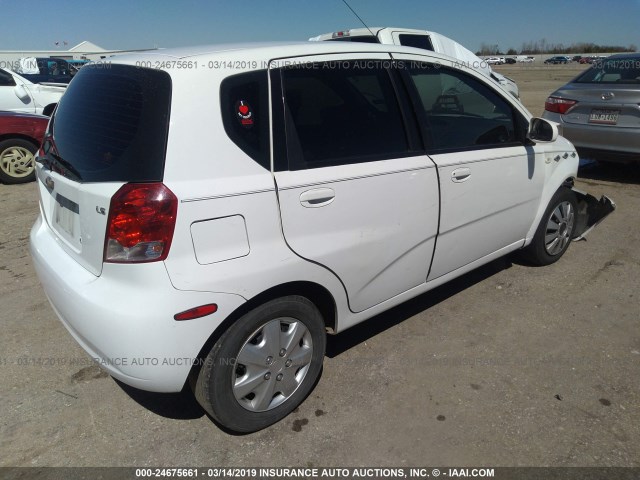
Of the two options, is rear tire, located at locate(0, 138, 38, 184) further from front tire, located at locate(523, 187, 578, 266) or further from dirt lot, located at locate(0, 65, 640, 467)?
front tire, located at locate(523, 187, 578, 266)

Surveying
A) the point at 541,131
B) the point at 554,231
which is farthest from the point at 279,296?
the point at 554,231

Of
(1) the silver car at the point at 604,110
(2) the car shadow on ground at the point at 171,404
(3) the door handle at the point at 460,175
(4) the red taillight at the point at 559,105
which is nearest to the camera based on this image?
(2) the car shadow on ground at the point at 171,404

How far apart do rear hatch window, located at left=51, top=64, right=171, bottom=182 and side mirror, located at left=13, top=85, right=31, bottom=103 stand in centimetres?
840

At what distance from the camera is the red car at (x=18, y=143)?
690cm

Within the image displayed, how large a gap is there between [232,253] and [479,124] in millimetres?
2103

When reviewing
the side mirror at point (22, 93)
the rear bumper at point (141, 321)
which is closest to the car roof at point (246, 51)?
the rear bumper at point (141, 321)

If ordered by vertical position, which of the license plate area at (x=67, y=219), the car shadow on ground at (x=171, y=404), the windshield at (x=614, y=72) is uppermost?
the windshield at (x=614, y=72)

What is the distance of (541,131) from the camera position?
353 cm

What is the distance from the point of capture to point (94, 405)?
2656 millimetres

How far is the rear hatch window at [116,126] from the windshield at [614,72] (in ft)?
20.6

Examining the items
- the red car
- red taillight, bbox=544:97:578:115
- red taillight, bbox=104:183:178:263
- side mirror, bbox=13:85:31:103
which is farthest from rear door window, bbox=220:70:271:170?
side mirror, bbox=13:85:31:103

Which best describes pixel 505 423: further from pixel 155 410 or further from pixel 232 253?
pixel 155 410

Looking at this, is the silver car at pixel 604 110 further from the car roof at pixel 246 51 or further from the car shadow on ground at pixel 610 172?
the car roof at pixel 246 51

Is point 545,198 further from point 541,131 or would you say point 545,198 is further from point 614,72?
point 614,72
